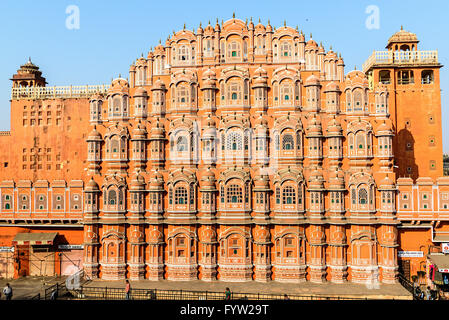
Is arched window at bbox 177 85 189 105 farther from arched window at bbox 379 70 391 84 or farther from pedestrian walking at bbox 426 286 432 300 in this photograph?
pedestrian walking at bbox 426 286 432 300

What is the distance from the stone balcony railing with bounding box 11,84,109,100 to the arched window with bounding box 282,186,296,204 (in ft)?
87.0

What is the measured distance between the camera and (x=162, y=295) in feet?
110

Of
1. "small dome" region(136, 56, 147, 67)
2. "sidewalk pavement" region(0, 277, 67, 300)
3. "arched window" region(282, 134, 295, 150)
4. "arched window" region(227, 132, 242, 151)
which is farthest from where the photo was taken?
"small dome" region(136, 56, 147, 67)

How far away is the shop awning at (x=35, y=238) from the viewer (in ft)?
133


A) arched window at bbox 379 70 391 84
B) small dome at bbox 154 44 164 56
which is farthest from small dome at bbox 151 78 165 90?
arched window at bbox 379 70 391 84

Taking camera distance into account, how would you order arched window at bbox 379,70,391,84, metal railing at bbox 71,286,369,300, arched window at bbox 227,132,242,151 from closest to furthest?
metal railing at bbox 71,286,369,300
arched window at bbox 227,132,242,151
arched window at bbox 379,70,391,84

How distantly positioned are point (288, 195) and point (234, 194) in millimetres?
4967

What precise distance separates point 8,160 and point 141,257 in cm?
2285

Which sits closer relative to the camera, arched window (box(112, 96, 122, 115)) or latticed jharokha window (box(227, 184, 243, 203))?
latticed jharokha window (box(227, 184, 243, 203))

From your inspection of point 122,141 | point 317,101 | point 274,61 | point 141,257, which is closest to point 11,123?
point 122,141

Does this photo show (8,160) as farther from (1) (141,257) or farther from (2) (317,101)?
(2) (317,101)

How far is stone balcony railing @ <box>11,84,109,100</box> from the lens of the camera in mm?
49969

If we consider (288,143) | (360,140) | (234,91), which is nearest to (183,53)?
(234,91)

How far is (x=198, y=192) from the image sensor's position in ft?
126
